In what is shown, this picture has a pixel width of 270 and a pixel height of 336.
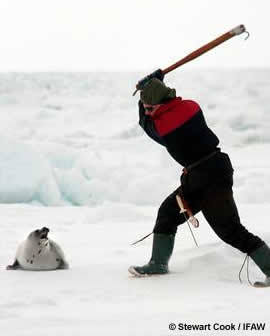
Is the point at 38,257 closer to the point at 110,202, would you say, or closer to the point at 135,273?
the point at 135,273

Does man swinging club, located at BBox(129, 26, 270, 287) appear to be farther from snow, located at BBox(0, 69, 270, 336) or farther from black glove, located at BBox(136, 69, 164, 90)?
snow, located at BBox(0, 69, 270, 336)

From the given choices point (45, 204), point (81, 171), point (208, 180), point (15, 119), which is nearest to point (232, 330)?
point (208, 180)

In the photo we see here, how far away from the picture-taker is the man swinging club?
2.71 m

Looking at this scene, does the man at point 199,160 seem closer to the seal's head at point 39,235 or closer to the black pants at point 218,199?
the black pants at point 218,199

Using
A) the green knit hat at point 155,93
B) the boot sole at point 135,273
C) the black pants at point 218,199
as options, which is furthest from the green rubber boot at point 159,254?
the green knit hat at point 155,93

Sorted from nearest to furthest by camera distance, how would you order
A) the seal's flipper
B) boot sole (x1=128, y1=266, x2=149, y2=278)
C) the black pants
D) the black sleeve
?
the black pants, the black sleeve, boot sole (x1=128, y1=266, x2=149, y2=278), the seal's flipper

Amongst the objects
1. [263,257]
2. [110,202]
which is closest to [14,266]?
[263,257]

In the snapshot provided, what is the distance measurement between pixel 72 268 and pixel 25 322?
1.23 metres

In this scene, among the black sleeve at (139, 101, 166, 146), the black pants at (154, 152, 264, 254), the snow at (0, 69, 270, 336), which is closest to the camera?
the snow at (0, 69, 270, 336)

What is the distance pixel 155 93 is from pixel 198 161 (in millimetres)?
348

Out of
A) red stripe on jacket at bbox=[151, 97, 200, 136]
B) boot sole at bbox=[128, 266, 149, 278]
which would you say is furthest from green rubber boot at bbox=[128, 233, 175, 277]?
red stripe on jacket at bbox=[151, 97, 200, 136]

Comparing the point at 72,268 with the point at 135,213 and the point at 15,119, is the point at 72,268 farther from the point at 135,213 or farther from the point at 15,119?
the point at 15,119

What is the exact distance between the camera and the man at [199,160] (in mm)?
2713

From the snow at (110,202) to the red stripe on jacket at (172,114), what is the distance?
2.22 ft
